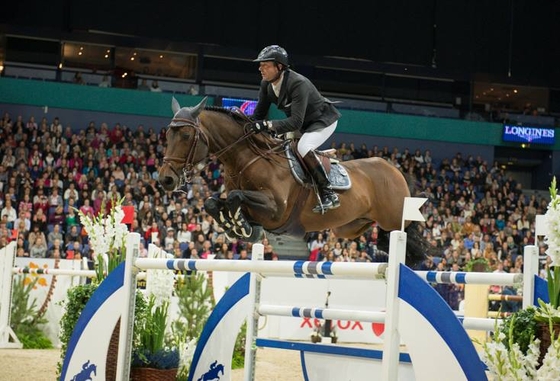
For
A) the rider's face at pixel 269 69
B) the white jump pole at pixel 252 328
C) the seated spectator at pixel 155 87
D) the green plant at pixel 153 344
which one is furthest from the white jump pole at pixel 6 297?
the seated spectator at pixel 155 87

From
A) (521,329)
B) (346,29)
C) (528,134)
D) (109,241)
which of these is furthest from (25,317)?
(528,134)

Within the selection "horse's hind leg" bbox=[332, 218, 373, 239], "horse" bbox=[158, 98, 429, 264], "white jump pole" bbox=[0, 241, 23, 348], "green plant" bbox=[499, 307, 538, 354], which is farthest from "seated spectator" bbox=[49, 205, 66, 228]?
"green plant" bbox=[499, 307, 538, 354]

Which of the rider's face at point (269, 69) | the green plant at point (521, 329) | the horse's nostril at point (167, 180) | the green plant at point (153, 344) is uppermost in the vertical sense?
the rider's face at point (269, 69)

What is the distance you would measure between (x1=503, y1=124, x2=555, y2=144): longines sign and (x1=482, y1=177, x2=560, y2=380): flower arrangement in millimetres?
23244

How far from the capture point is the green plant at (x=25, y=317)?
415 inches

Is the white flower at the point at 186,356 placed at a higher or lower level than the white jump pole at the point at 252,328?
lower

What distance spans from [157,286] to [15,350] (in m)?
4.88

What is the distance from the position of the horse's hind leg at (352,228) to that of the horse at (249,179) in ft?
0.66

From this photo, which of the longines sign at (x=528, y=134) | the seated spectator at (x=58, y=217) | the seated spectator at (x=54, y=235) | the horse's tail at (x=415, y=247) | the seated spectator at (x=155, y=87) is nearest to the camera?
the horse's tail at (x=415, y=247)

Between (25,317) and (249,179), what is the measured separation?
5.42 m

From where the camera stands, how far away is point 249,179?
6426mm

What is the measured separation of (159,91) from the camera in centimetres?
2328

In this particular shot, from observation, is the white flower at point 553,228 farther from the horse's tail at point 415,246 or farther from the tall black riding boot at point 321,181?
the horse's tail at point 415,246

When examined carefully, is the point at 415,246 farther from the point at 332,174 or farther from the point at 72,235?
the point at 72,235
